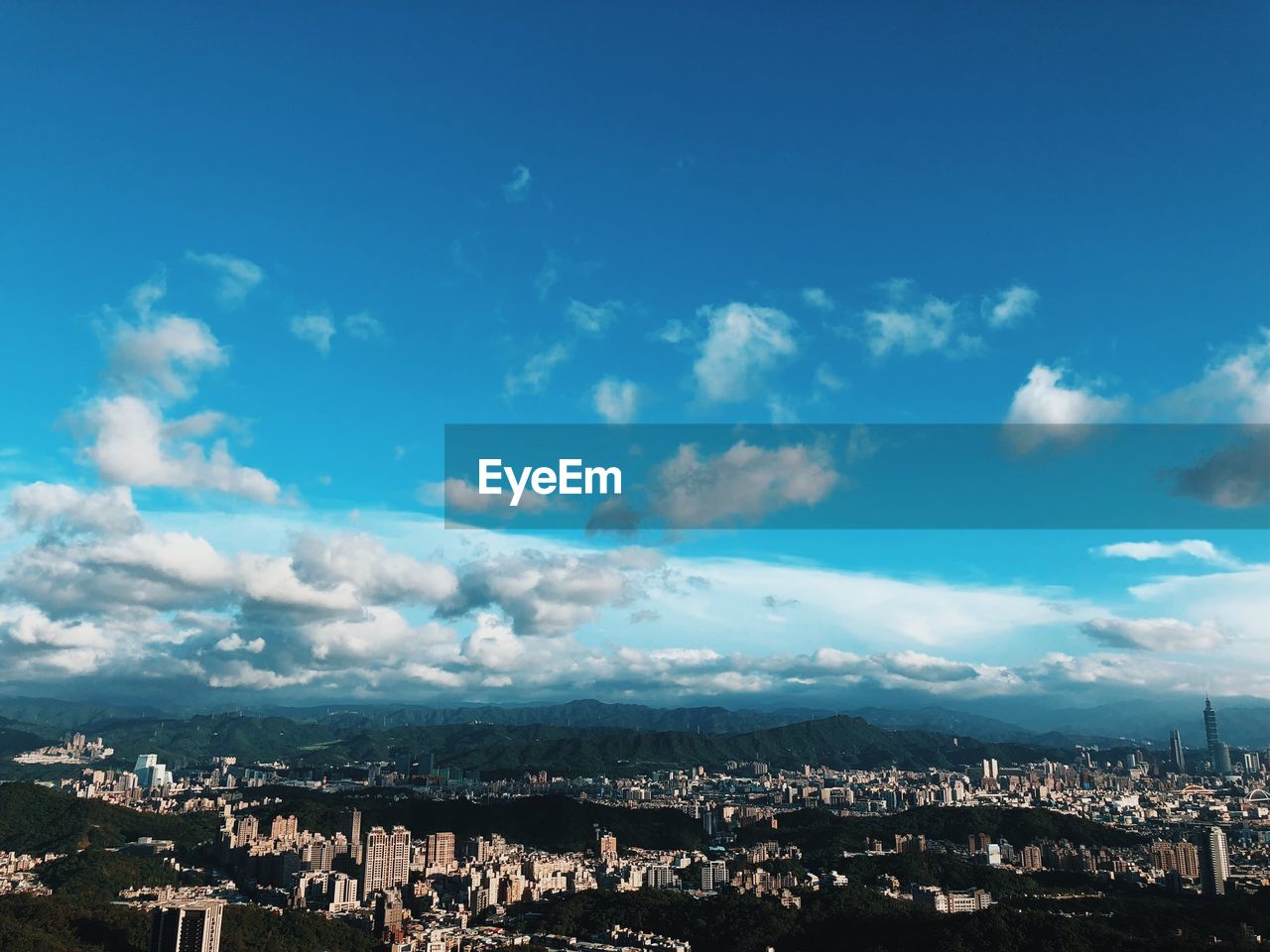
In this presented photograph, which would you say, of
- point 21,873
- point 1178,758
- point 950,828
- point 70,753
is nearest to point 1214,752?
point 1178,758

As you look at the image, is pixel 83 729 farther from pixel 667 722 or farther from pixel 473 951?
pixel 473 951

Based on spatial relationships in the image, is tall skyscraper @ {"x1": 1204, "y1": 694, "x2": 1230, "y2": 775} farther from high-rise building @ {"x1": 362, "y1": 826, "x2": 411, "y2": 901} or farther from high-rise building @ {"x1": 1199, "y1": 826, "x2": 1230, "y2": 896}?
high-rise building @ {"x1": 362, "y1": 826, "x2": 411, "y2": 901}

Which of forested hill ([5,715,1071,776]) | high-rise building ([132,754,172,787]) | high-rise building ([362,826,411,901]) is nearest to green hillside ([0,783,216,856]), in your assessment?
high-rise building ([362,826,411,901])

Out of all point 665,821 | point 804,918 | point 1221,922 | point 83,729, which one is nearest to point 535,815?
point 665,821

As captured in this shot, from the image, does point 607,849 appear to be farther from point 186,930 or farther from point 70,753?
point 70,753

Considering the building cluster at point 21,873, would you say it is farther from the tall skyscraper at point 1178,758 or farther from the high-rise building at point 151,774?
the tall skyscraper at point 1178,758

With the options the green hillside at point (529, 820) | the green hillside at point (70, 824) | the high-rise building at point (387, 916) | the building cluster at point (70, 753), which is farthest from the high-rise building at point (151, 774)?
the high-rise building at point (387, 916)
